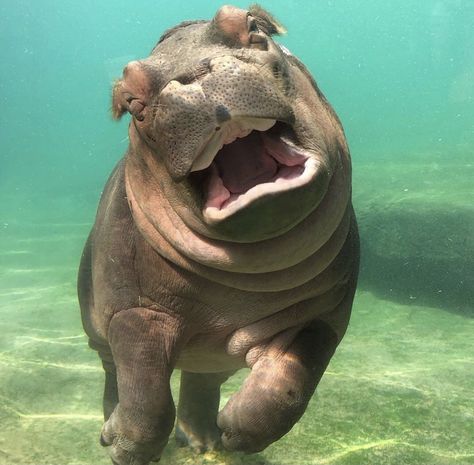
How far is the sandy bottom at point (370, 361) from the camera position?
4012mm

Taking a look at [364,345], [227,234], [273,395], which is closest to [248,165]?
[227,234]

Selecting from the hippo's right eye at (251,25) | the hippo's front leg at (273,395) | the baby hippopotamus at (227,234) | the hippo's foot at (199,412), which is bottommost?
the hippo's foot at (199,412)

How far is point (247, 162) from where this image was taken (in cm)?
246

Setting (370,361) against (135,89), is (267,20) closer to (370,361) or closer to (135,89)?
(135,89)

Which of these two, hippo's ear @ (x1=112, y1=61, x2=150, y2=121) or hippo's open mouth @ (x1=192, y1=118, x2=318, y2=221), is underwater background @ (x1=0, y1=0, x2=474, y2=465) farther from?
hippo's open mouth @ (x1=192, y1=118, x2=318, y2=221)

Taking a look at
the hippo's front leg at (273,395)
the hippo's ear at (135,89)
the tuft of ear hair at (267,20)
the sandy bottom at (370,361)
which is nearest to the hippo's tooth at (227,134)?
the hippo's ear at (135,89)

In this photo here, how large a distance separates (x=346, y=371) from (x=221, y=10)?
394 centimetres

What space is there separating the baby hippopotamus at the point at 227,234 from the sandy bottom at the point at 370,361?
1.40 meters

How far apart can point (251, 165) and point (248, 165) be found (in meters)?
0.01

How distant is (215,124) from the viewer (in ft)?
6.63

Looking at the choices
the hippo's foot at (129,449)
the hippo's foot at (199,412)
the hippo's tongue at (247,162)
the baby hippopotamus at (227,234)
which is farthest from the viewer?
the hippo's foot at (199,412)

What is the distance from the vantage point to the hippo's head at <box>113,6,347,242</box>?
2.05m

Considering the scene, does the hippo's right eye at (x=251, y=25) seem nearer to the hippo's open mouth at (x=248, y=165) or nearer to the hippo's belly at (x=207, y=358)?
the hippo's open mouth at (x=248, y=165)

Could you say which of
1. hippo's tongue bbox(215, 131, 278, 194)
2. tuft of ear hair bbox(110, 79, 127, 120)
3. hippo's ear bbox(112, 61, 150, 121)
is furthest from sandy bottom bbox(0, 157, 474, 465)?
hippo's ear bbox(112, 61, 150, 121)
